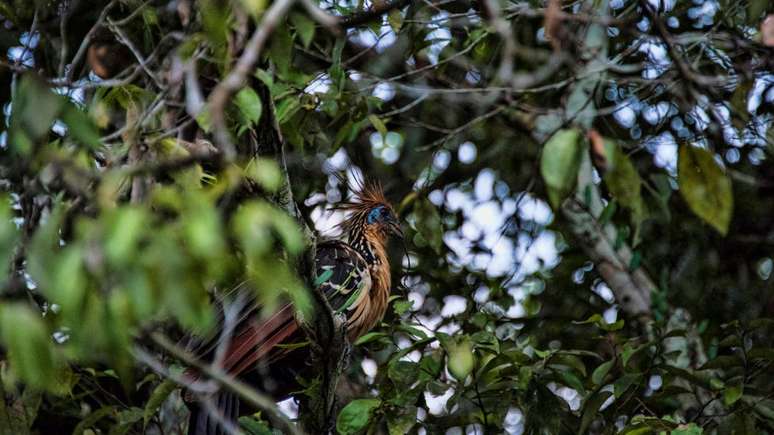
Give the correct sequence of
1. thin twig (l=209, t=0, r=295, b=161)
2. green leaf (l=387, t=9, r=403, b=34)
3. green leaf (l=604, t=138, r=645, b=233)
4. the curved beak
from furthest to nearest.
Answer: the curved beak, green leaf (l=387, t=9, r=403, b=34), green leaf (l=604, t=138, r=645, b=233), thin twig (l=209, t=0, r=295, b=161)

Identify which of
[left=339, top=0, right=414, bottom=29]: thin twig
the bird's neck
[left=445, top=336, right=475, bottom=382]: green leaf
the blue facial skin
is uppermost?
[left=339, top=0, right=414, bottom=29]: thin twig

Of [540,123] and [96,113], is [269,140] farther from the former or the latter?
[540,123]

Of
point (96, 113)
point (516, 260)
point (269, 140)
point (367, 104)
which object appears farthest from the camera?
point (516, 260)

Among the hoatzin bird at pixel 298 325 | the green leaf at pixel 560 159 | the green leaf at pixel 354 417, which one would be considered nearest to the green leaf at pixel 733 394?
the green leaf at pixel 354 417

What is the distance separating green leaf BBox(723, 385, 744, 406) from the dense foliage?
0.01 m

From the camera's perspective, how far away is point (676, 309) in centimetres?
522

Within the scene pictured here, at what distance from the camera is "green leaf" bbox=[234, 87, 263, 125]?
2.74 m

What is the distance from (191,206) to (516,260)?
131 inches

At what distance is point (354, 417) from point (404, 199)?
1.33 m

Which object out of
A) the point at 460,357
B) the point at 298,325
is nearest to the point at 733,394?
the point at 460,357

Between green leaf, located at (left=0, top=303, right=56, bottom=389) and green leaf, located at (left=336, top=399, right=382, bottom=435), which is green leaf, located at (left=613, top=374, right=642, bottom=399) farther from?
green leaf, located at (left=0, top=303, right=56, bottom=389)

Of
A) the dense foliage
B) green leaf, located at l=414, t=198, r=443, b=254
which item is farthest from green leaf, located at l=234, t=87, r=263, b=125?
green leaf, located at l=414, t=198, r=443, b=254

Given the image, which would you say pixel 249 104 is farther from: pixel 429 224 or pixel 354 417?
pixel 429 224

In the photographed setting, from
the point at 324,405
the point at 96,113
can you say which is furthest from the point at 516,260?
the point at 96,113
